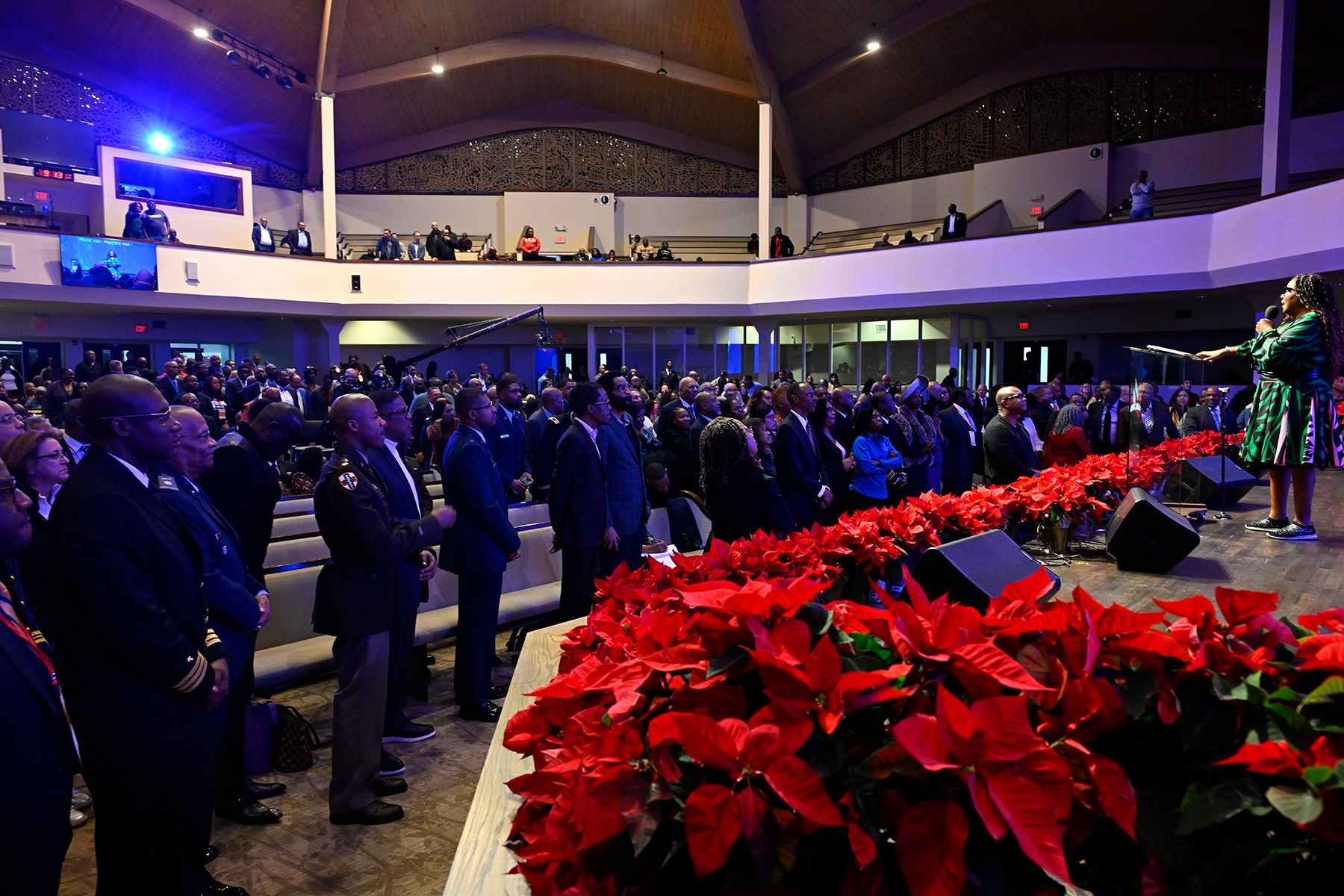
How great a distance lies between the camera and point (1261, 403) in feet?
12.7

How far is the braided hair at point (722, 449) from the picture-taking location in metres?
4.42

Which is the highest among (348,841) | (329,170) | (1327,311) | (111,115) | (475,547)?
(111,115)

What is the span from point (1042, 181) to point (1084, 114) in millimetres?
1415

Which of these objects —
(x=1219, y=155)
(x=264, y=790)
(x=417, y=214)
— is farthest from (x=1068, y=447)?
(x=417, y=214)

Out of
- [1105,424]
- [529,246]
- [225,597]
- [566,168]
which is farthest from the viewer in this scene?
[566,168]

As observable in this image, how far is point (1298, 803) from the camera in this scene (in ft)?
2.49

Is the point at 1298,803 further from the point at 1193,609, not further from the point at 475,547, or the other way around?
the point at 475,547

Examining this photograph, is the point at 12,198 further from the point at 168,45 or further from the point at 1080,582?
the point at 1080,582

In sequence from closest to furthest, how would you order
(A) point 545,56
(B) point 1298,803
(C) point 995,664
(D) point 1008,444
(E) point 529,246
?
(B) point 1298,803 → (C) point 995,664 → (D) point 1008,444 → (E) point 529,246 → (A) point 545,56

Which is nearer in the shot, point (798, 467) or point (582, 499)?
point (582, 499)

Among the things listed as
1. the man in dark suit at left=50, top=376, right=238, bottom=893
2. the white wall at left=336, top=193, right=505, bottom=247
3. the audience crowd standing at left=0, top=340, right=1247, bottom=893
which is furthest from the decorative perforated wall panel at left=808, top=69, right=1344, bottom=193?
the man in dark suit at left=50, top=376, right=238, bottom=893

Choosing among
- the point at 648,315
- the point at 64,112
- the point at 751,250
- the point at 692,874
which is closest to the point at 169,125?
the point at 64,112

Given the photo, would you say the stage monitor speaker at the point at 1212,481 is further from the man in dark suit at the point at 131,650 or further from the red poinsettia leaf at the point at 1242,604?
the man in dark suit at the point at 131,650

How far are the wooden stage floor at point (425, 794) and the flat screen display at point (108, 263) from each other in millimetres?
12501
